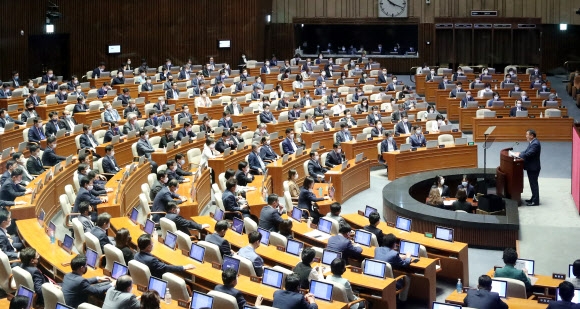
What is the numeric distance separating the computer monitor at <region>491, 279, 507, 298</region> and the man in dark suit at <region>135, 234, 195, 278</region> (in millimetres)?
3572

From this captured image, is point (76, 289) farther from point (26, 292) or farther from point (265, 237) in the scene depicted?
point (265, 237)

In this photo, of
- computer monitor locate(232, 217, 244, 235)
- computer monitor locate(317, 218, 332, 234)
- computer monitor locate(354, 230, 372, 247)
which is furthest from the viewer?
computer monitor locate(317, 218, 332, 234)

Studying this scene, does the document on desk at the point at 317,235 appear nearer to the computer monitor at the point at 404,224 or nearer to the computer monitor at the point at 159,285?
the computer monitor at the point at 404,224

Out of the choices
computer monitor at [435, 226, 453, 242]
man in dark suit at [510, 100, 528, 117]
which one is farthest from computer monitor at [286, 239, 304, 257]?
man in dark suit at [510, 100, 528, 117]

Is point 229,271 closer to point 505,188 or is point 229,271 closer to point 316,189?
point 316,189

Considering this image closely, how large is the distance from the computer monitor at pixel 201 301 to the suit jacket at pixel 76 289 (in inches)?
44.4

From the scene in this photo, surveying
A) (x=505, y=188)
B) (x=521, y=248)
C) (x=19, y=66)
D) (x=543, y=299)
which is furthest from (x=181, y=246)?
(x=19, y=66)

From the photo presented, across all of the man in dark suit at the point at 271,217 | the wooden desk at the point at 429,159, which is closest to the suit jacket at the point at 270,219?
the man in dark suit at the point at 271,217

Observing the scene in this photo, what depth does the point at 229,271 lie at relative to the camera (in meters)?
8.63

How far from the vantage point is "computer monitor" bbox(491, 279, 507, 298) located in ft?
31.1

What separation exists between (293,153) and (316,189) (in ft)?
9.32

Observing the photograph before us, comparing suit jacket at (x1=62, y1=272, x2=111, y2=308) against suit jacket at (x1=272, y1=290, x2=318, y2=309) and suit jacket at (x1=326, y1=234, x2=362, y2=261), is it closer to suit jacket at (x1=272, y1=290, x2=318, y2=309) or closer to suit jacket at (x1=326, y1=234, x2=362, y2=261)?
suit jacket at (x1=272, y1=290, x2=318, y2=309)

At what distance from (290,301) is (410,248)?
306cm

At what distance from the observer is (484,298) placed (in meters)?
8.71
